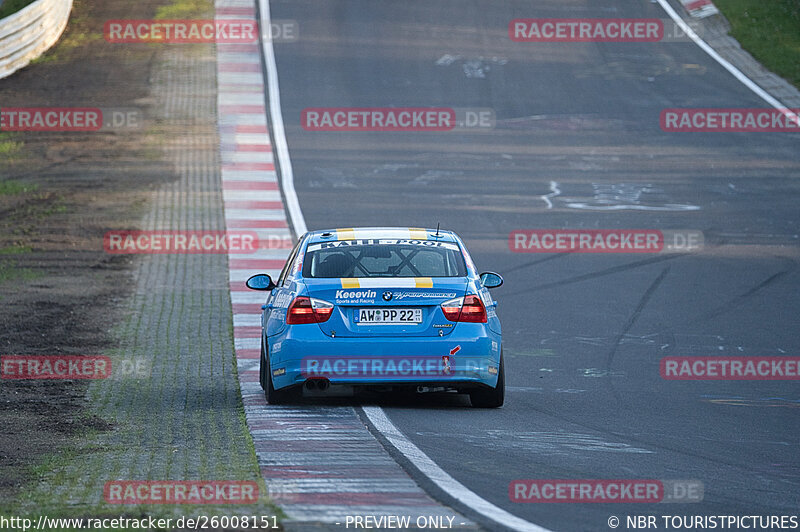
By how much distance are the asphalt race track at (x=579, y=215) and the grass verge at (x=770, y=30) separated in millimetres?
1501

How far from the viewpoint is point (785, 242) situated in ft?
Result: 65.6

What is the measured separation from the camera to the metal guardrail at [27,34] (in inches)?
1255

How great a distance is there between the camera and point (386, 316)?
10.1 m

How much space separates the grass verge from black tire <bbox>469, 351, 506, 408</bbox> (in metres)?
23.0

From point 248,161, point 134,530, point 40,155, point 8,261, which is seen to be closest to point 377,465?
point 134,530

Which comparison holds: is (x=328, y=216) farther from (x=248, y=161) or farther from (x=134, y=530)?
(x=134, y=530)

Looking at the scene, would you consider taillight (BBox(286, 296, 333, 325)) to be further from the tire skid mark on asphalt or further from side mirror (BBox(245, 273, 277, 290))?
side mirror (BBox(245, 273, 277, 290))
